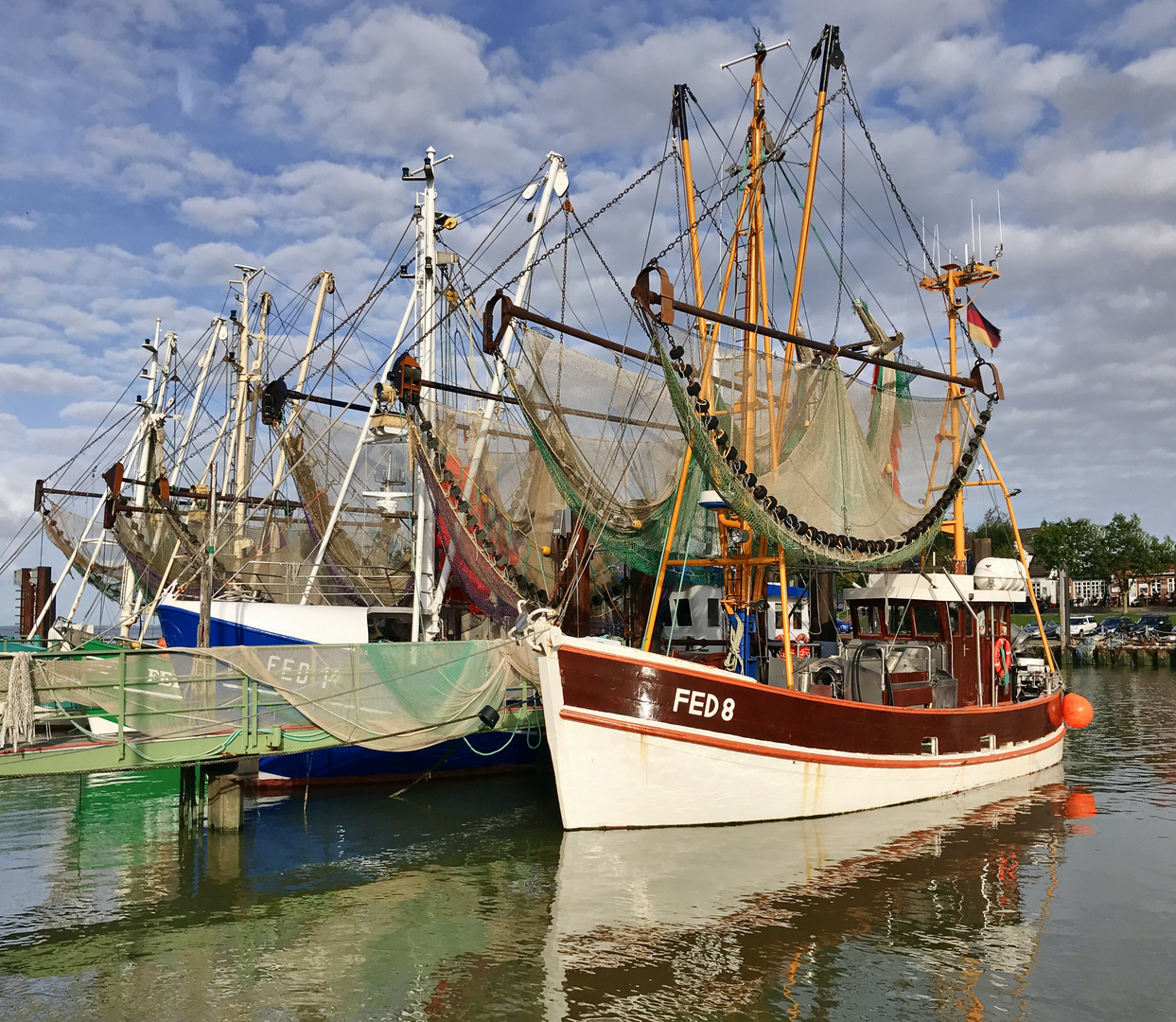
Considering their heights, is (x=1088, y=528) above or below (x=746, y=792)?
above

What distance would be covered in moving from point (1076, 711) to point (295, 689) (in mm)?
17062

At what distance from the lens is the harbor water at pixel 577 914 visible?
888 cm

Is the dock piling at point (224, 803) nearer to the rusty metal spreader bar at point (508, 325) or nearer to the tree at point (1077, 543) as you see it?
the rusty metal spreader bar at point (508, 325)

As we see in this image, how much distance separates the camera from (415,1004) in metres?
8.70

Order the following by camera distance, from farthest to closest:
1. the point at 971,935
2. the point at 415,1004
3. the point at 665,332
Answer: the point at 665,332 < the point at 971,935 < the point at 415,1004

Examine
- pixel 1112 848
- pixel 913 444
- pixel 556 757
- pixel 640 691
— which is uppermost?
pixel 913 444

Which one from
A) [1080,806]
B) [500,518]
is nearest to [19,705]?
[500,518]

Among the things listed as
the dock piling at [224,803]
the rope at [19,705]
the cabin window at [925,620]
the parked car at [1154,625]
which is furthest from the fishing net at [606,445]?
the parked car at [1154,625]

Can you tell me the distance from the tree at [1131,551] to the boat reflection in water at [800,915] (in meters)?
74.4

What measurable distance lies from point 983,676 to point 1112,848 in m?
5.29

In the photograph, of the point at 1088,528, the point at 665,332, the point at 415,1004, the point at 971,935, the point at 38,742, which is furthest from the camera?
the point at 1088,528

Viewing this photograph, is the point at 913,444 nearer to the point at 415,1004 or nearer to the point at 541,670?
the point at 541,670

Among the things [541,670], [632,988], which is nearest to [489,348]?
[541,670]

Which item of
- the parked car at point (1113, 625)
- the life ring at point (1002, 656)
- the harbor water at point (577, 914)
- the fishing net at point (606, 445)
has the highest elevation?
the fishing net at point (606, 445)
